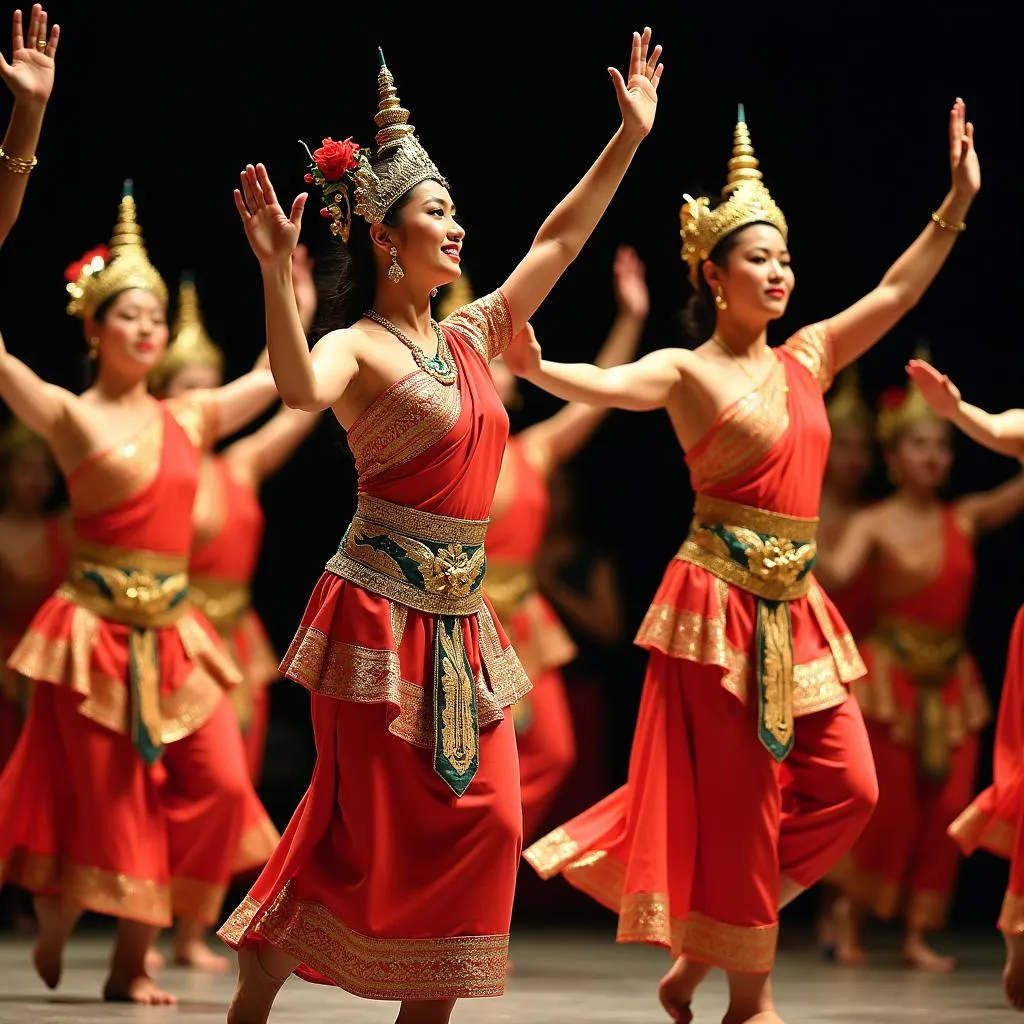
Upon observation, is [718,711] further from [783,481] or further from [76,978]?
[76,978]

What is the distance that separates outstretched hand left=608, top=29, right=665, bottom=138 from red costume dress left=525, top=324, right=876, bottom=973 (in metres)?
0.81

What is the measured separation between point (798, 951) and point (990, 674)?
1.59 m

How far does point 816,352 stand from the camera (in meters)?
4.58

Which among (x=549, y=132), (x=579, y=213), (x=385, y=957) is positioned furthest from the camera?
(x=549, y=132)

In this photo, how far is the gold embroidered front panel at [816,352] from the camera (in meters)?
4.56

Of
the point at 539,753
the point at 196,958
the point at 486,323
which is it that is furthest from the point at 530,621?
the point at 486,323

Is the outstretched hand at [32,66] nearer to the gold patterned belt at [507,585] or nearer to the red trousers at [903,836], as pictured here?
the gold patterned belt at [507,585]

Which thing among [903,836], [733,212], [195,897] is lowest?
[195,897]

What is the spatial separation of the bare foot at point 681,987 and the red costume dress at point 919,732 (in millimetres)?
1832

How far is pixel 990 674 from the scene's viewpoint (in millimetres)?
7398

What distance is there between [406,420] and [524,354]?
659mm

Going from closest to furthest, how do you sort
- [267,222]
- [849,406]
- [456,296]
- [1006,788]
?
[267,222], [1006,788], [456,296], [849,406]

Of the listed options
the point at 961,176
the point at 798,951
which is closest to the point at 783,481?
the point at 961,176

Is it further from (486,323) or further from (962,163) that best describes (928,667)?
(486,323)
